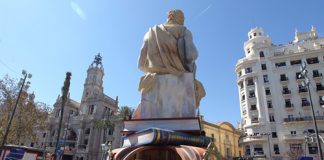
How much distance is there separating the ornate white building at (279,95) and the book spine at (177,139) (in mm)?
34845

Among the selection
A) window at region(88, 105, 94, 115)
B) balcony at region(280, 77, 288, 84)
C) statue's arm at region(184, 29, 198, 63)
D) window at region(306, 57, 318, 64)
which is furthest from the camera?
window at region(88, 105, 94, 115)

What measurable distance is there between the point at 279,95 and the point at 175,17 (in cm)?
4004

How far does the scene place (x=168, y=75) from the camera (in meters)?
8.87

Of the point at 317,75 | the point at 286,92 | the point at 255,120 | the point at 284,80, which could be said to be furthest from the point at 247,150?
the point at 317,75

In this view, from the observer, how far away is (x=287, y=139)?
40.3 meters

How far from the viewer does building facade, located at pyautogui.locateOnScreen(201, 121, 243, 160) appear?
5064 centimetres

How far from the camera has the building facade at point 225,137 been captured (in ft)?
166

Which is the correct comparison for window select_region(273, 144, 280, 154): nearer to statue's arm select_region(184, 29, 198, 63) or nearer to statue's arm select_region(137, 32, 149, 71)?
statue's arm select_region(184, 29, 198, 63)

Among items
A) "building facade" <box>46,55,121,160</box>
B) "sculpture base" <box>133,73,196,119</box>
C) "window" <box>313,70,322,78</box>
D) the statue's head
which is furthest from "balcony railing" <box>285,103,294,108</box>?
"sculpture base" <box>133,73,196,119</box>

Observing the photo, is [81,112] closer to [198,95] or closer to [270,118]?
[270,118]

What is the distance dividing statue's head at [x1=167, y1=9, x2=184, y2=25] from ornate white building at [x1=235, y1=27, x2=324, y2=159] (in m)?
34.1

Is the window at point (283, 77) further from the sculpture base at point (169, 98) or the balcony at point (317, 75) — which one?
the sculpture base at point (169, 98)

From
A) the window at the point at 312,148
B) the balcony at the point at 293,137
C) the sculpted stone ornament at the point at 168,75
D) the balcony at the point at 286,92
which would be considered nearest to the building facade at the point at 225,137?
the balcony at the point at 293,137

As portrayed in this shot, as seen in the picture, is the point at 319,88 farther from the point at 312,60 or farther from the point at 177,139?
the point at 177,139
